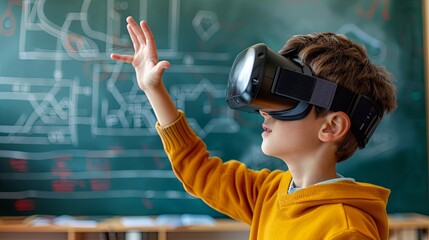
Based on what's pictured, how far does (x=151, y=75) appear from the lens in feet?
3.62

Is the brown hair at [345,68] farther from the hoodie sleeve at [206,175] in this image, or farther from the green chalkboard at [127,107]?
the green chalkboard at [127,107]

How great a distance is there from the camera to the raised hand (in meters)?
1.10

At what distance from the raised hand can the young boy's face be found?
0.29 metres

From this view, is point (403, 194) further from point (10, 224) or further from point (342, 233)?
point (10, 224)

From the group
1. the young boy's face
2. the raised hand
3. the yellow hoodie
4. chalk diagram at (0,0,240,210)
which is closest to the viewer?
the yellow hoodie

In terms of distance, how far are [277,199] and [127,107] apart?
5.42 ft

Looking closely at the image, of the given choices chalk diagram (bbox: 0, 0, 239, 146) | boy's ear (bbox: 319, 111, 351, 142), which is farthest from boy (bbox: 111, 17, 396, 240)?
chalk diagram (bbox: 0, 0, 239, 146)

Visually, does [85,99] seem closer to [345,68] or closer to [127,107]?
[127,107]

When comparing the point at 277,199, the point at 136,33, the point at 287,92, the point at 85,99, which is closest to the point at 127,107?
the point at 85,99

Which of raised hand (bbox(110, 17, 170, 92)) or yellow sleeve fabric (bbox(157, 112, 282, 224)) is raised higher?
raised hand (bbox(110, 17, 170, 92))

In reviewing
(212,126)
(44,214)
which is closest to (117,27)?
(212,126)

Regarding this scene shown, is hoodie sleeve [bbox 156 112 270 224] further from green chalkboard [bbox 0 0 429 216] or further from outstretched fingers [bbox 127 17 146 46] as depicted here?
green chalkboard [bbox 0 0 429 216]

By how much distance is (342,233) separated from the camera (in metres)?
0.81

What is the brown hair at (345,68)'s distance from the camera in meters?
0.96
